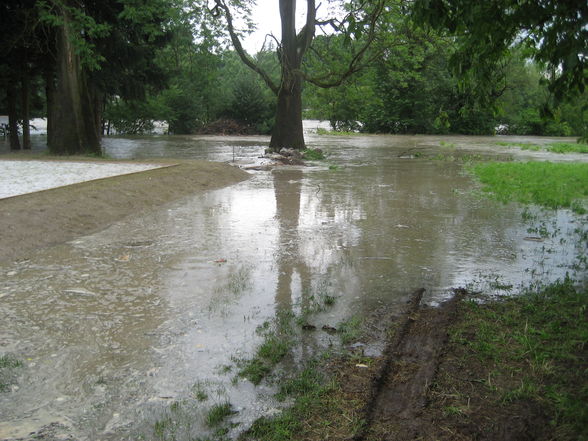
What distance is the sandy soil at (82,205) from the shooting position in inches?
316

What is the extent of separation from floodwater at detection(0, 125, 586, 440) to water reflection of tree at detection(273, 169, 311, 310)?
33 mm

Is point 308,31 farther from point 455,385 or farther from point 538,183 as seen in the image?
point 455,385

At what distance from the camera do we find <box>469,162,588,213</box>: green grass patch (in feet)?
38.4

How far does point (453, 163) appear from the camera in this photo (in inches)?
834

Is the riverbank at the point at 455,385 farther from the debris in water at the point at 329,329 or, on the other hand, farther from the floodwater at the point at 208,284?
the debris in water at the point at 329,329

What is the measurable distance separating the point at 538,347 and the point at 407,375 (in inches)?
46.8

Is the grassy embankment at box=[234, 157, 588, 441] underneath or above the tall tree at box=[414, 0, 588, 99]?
underneath

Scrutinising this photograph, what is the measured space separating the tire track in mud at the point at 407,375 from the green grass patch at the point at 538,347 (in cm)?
22

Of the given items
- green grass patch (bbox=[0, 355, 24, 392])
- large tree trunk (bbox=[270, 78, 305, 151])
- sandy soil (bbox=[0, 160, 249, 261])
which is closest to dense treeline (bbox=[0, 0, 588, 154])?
large tree trunk (bbox=[270, 78, 305, 151])

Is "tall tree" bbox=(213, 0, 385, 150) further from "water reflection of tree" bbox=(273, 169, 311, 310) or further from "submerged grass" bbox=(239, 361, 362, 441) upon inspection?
"submerged grass" bbox=(239, 361, 362, 441)

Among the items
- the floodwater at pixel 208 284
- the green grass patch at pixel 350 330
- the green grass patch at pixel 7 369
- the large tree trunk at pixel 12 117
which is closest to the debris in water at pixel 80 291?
the floodwater at pixel 208 284

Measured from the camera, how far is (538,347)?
456cm

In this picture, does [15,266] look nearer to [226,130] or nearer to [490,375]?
[490,375]

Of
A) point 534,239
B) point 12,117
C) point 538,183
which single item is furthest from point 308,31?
point 534,239
